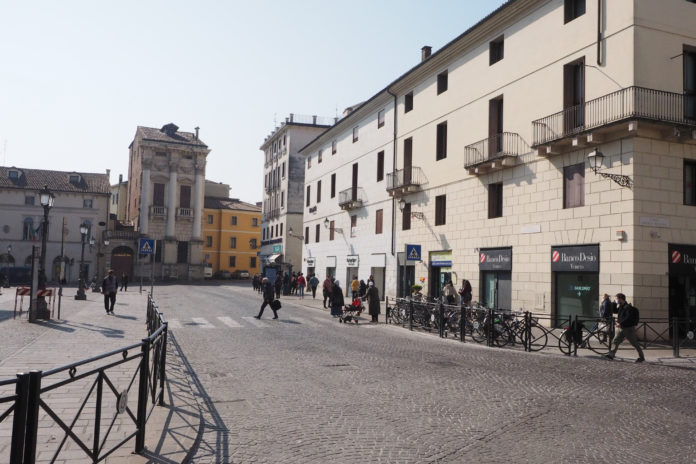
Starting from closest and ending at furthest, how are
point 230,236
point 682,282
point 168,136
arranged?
1. point 682,282
2. point 168,136
3. point 230,236

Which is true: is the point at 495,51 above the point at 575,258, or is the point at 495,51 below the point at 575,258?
above

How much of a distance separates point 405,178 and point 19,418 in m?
26.3

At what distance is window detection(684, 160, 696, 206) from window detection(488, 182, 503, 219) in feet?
21.9

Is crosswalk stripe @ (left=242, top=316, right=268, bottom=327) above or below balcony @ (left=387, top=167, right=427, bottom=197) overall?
below

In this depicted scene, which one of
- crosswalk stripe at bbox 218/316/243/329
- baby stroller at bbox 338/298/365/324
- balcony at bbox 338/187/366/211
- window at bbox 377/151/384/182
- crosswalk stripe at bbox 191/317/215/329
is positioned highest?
window at bbox 377/151/384/182

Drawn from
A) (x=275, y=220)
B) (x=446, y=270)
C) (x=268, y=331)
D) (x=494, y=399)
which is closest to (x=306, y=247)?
(x=275, y=220)

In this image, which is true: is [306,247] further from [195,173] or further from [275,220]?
[195,173]

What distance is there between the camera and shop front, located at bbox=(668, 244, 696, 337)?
16250 millimetres

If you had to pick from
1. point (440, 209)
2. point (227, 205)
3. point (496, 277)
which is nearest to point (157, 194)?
point (227, 205)

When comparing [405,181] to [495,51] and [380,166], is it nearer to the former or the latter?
[380,166]

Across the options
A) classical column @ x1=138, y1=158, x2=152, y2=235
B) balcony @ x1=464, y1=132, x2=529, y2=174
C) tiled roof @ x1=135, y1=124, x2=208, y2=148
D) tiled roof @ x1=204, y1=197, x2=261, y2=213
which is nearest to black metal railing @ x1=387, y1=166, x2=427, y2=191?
balcony @ x1=464, y1=132, x2=529, y2=174

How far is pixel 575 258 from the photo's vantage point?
17719 mm

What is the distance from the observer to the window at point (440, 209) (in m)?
26.0

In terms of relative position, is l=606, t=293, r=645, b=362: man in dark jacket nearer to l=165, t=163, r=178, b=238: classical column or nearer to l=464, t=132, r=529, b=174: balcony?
l=464, t=132, r=529, b=174: balcony
